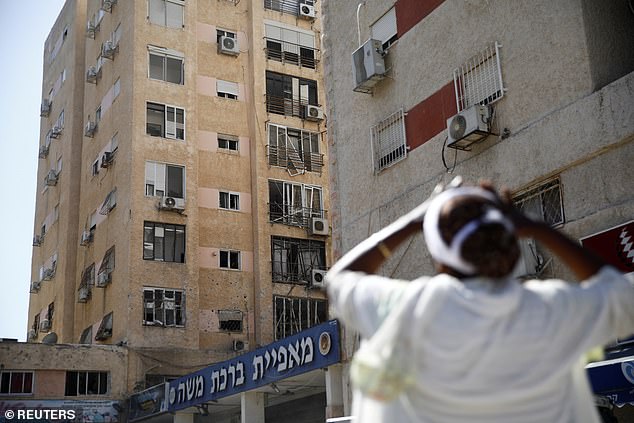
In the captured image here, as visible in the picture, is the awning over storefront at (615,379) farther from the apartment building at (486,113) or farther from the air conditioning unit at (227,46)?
the air conditioning unit at (227,46)

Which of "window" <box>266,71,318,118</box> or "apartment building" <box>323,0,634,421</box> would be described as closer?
"apartment building" <box>323,0,634,421</box>

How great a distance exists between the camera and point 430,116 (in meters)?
17.3

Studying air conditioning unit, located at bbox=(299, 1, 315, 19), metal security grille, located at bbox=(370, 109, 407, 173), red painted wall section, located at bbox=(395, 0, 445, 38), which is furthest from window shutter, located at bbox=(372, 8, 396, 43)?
air conditioning unit, located at bbox=(299, 1, 315, 19)

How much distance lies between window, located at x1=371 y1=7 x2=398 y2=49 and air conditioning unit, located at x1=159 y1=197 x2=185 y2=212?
1343 centimetres

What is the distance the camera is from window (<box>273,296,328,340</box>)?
1262 inches

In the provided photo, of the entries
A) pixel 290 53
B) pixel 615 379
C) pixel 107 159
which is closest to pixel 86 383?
pixel 107 159

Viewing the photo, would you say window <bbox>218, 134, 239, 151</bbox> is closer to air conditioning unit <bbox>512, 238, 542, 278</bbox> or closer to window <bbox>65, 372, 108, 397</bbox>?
window <bbox>65, 372, 108, 397</bbox>

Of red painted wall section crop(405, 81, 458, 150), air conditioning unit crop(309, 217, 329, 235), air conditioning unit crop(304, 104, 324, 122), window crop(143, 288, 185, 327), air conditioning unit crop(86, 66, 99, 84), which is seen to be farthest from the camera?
air conditioning unit crop(86, 66, 99, 84)

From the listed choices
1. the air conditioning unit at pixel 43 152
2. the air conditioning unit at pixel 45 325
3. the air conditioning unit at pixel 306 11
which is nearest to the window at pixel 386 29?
the air conditioning unit at pixel 306 11

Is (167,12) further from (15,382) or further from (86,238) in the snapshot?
(15,382)

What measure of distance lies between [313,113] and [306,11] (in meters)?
4.71

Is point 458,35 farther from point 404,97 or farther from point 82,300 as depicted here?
point 82,300

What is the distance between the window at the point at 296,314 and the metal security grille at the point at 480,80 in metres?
16.8

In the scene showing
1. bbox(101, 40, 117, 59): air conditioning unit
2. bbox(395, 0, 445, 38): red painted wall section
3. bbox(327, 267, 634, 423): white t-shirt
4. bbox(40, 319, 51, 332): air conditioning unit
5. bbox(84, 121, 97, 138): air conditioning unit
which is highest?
bbox(101, 40, 117, 59): air conditioning unit
